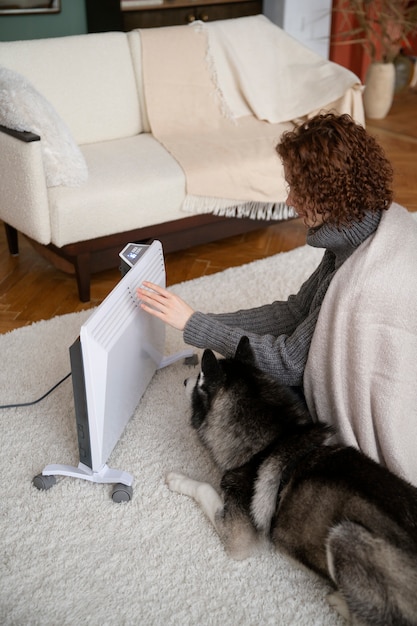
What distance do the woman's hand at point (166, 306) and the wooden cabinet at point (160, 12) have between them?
360cm

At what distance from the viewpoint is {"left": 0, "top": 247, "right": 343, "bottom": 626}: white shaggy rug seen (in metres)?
1.58

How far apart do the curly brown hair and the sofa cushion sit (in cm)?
122

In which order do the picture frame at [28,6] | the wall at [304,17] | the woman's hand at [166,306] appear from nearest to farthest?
the woman's hand at [166,306] → the picture frame at [28,6] → the wall at [304,17]

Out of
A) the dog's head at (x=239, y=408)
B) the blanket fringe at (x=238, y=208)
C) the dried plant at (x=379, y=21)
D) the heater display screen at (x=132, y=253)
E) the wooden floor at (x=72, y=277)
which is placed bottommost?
the wooden floor at (x=72, y=277)

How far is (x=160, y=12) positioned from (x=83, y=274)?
10.0 feet

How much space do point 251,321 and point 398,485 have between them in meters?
0.80

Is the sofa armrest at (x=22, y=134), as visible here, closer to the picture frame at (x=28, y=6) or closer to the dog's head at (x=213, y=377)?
the dog's head at (x=213, y=377)

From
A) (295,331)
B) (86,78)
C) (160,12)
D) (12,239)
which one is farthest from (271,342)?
(160,12)

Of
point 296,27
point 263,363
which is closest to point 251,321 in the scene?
point 263,363


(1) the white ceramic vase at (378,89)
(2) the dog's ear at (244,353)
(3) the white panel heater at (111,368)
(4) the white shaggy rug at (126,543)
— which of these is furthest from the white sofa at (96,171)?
(1) the white ceramic vase at (378,89)

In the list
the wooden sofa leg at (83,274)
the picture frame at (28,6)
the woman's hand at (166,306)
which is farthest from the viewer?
the picture frame at (28,6)

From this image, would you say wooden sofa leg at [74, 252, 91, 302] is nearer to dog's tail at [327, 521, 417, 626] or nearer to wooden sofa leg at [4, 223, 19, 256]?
wooden sofa leg at [4, 223, 19, 256]

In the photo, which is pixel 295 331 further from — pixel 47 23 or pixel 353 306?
pixel 47 23

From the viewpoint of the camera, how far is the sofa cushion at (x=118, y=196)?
107 inches
